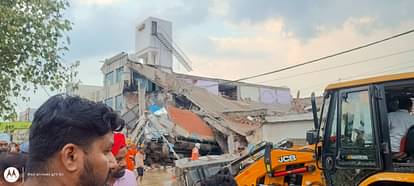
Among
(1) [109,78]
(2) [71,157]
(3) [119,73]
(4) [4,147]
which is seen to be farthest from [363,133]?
(1) [109,78]

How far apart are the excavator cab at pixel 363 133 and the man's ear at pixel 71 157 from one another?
14.1 feet

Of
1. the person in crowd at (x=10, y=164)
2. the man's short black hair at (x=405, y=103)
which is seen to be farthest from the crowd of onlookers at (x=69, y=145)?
the man's short black hair at (x=405, y=103)

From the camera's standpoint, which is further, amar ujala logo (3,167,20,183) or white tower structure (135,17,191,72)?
white tower structure (135,17,191,72)

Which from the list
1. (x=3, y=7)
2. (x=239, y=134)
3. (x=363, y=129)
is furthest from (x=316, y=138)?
A: (x=239, y=134)

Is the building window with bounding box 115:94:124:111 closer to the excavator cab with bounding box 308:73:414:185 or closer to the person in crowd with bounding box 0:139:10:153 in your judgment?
the person in crowd with bounding box 0:139:10:153

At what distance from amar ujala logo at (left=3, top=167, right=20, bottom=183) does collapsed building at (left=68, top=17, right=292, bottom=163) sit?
44.1 ft

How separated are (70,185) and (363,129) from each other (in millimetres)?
4460

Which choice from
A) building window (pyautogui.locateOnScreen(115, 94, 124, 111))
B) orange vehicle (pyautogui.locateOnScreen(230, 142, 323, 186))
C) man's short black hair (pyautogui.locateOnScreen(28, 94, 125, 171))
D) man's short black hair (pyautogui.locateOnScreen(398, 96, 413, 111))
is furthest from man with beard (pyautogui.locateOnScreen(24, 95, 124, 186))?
building window (pyautogui.locateOnScreen(115, 94, 124, 111))

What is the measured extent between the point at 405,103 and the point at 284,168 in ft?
6.98

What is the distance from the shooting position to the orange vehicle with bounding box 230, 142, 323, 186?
6188 millimetres

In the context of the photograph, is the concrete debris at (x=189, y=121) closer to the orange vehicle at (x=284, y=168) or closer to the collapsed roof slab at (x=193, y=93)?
the collapsed roof slab at (x=193, y=93)

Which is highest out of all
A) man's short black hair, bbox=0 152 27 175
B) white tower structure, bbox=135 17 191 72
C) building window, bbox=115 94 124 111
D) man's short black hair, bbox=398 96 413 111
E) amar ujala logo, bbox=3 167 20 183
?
white tower structure, bbox=135 17 191 72

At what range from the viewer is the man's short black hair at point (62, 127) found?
1.33 metres

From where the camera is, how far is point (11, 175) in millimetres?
2156
